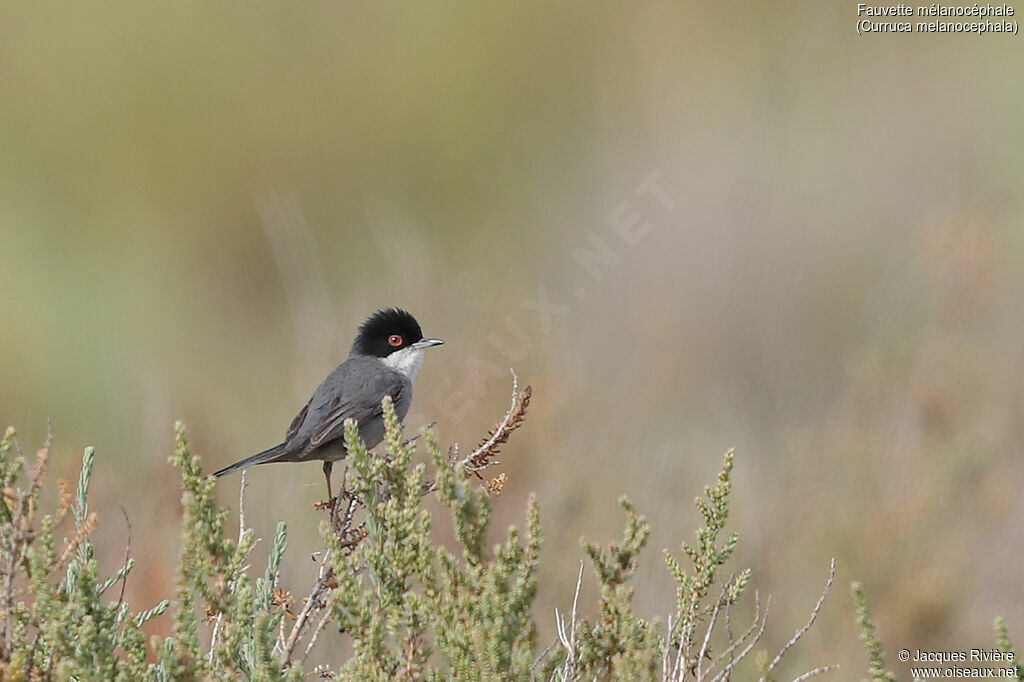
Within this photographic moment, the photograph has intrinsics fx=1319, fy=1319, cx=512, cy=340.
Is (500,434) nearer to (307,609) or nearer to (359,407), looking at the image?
(307,609)

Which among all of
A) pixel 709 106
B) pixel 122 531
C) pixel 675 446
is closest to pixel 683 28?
pixel 709 106

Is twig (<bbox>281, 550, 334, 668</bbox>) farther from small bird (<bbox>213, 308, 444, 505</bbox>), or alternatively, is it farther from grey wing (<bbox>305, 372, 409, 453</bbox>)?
grey wing (<bbox>305, 372, 409, 453</bbox>)

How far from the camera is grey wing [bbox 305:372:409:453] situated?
487cm

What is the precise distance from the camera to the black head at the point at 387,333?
5457 millimetres

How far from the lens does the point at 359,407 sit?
16.7ft

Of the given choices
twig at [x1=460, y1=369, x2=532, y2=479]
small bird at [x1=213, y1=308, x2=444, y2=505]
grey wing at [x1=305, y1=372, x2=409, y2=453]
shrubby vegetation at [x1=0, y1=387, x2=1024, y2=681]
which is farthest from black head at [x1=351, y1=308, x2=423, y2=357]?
shrubby vegetation at [x1=0, y1=387, x2=1024, y2=681]

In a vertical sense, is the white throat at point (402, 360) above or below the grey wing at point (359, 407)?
above

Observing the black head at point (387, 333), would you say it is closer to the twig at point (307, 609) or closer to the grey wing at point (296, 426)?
the grey wing at point (296, 426)

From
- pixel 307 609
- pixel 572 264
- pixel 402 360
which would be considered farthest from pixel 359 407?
pixel 572 264

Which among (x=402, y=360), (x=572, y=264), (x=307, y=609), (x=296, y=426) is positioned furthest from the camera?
(x=572, y=264)

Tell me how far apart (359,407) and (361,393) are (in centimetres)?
6

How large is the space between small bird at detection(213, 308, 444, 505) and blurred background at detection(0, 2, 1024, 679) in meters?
0.61

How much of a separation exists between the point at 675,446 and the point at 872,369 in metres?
1.24

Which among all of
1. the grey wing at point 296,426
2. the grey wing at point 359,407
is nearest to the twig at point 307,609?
the grey wing at point 359,407
